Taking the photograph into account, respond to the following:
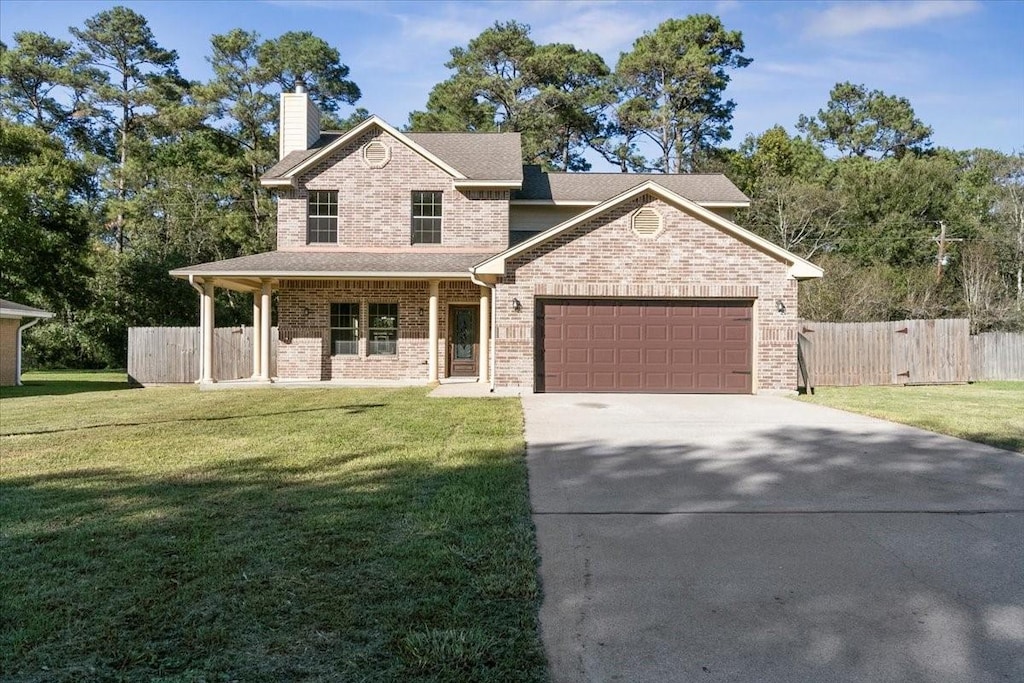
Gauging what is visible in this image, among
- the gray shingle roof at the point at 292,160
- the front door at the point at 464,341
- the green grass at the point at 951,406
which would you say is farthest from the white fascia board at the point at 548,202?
the green grass at the point at 951,406

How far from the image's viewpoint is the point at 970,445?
8.34m

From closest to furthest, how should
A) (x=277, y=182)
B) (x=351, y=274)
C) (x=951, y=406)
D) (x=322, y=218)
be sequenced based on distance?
(x=951, y=406) < (x=351, y=274) < (x=277, y=182) < (x=322, y=218)

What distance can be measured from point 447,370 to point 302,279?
4463 mm

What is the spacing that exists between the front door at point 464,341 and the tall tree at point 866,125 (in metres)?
35.3

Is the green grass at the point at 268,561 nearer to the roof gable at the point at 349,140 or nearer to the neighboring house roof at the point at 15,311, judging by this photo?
the roof gable at the point at 349,140

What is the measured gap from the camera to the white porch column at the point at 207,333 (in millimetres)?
17312

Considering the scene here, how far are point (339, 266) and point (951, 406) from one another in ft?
44.0

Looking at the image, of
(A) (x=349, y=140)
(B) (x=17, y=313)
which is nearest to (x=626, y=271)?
(A) (x=349, y=140)

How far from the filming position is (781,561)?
4344 millimetres

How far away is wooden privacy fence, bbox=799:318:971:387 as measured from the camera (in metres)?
18.2

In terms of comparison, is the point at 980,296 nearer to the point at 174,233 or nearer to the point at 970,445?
the point at 970,445

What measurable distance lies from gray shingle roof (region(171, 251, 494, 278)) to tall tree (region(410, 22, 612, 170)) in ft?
67.5

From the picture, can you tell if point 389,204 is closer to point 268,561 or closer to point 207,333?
point 207,333

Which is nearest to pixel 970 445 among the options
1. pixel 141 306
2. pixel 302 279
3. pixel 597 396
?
pixel 597 396
